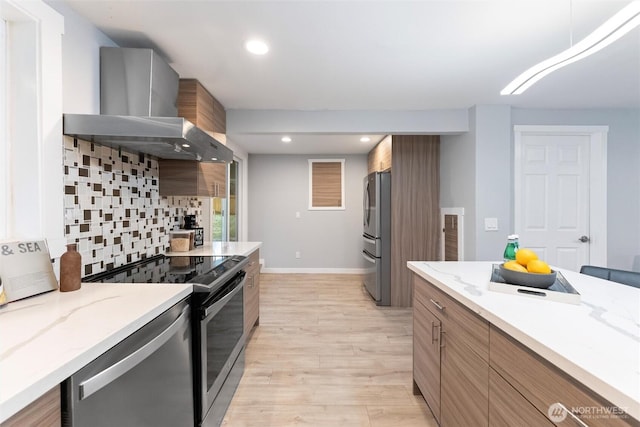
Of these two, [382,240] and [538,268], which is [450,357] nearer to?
[538,268]

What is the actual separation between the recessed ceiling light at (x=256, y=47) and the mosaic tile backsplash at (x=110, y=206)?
3.52 ft

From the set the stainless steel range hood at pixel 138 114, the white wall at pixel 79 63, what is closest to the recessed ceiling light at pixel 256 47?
the stainless steel range hood at pixel 138 114

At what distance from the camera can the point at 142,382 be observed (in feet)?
3.34

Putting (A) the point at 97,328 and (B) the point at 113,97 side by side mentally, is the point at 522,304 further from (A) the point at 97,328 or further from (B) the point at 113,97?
(B) the point at 113,97

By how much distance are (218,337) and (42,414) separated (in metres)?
0.99

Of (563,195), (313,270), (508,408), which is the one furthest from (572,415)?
(313,270)

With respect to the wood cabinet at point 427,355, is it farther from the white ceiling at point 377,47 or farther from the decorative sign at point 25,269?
the decorative sign at point 25,269

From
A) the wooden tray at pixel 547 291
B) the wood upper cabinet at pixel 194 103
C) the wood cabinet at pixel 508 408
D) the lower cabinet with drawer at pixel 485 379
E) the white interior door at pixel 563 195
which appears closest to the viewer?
the lower cabinet with drawer at pixel 485 379

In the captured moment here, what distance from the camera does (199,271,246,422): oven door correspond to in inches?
55.9

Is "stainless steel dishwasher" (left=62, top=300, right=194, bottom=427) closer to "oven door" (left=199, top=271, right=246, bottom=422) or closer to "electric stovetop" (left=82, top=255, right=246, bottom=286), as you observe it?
"oven door" (left=199, top=271, right=246, bottom=422)

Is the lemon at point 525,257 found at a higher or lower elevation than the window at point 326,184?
lower

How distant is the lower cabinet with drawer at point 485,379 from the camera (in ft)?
2.33

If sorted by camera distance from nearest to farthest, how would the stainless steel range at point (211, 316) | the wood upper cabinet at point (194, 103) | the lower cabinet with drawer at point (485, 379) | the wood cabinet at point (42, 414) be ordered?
the wood cabinet at point (42, 414), the lower cabinet with drawer at point (485, 379), the stainless steel range at point (211, 316), the wood upper cabinet at point (194, 103)

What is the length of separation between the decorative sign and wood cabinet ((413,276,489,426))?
5.80ft
